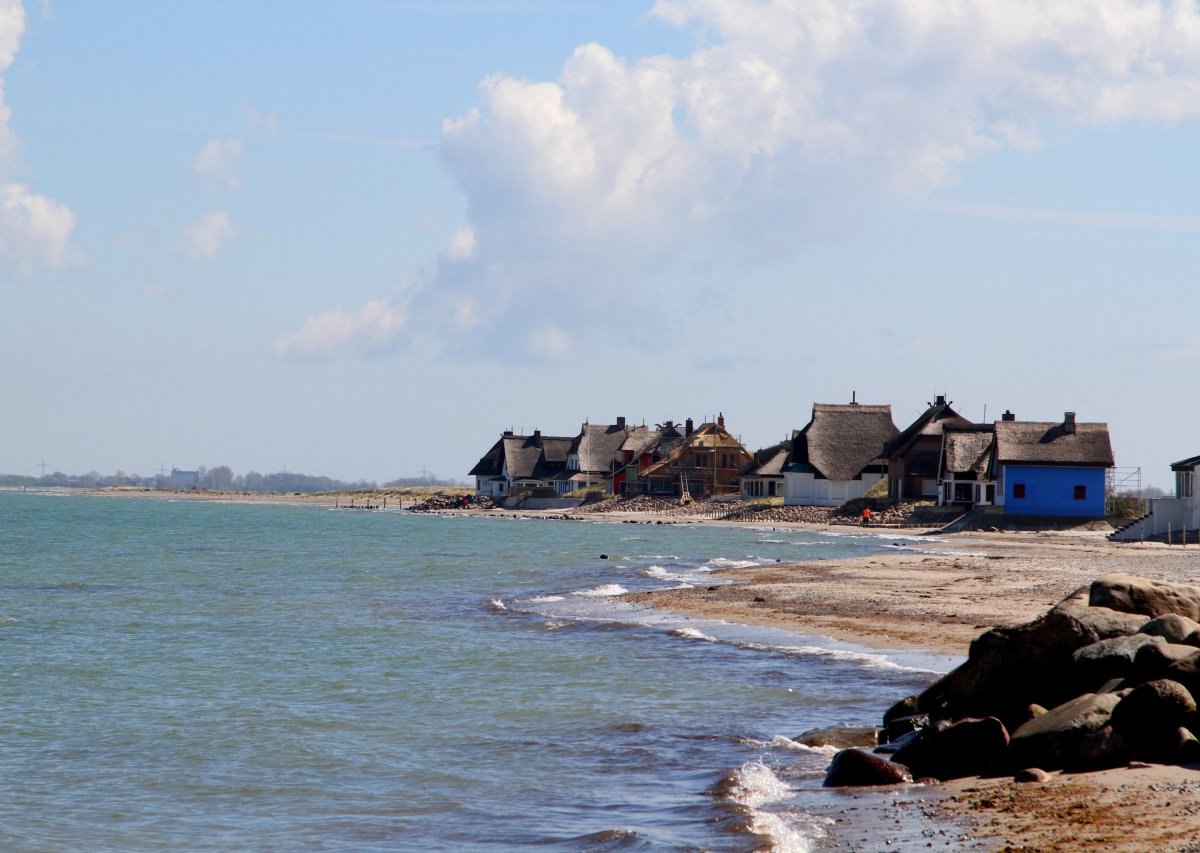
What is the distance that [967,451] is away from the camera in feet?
241

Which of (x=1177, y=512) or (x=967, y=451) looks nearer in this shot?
(x=1177, y=512)

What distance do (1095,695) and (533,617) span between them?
1824cm

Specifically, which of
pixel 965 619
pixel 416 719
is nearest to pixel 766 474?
pixel 965 619

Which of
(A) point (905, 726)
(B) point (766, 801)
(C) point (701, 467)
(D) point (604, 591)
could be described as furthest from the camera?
(C) point (701, 467)

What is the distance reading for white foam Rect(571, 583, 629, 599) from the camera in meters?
34.6

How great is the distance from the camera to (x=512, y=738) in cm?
1653

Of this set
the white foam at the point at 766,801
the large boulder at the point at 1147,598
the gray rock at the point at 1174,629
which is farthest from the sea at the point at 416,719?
the gray rock at the point at 1174,629

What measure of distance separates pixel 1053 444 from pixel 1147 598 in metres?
56.0

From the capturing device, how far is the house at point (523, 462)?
121 m

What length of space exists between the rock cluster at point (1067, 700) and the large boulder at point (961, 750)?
11mm

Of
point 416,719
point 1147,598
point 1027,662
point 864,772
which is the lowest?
point 416,719

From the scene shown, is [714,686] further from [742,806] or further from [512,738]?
[742,806]

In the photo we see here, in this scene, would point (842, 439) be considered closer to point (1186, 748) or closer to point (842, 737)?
point (842, 737)

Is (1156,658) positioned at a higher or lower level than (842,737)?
higher
